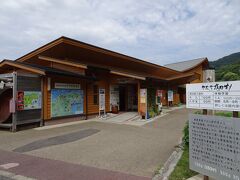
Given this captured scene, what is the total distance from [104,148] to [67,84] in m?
6.71

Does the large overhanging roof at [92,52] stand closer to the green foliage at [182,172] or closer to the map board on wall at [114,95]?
the map board on wall at [114,95]

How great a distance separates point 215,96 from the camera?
12.8ft

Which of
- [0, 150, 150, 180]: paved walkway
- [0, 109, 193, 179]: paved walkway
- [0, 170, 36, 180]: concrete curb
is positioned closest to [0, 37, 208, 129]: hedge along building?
[0, 109, 193, 179]: paved walkway

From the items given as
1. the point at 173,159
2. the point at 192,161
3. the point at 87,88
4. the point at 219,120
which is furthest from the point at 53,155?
the point at 87,88

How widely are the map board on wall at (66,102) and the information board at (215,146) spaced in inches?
364

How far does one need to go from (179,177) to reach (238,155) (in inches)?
52.4

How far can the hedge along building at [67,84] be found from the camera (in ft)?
34.6

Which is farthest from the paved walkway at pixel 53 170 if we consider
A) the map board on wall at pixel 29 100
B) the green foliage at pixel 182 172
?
the map board on wall at pixel 29 100

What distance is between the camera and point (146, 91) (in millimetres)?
13953

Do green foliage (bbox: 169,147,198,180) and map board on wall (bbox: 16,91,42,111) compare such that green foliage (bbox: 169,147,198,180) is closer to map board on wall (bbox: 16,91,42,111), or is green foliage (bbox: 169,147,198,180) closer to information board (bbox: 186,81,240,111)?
information board (bbox: 186,81,240,111)

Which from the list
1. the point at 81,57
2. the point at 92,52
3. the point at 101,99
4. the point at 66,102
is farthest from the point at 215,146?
the point at 81,57

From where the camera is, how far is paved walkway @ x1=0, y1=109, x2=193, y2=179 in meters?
5.37

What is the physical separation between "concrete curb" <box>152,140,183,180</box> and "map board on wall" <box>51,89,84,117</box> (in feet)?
25.4

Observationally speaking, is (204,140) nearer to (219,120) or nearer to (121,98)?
(219,120)
